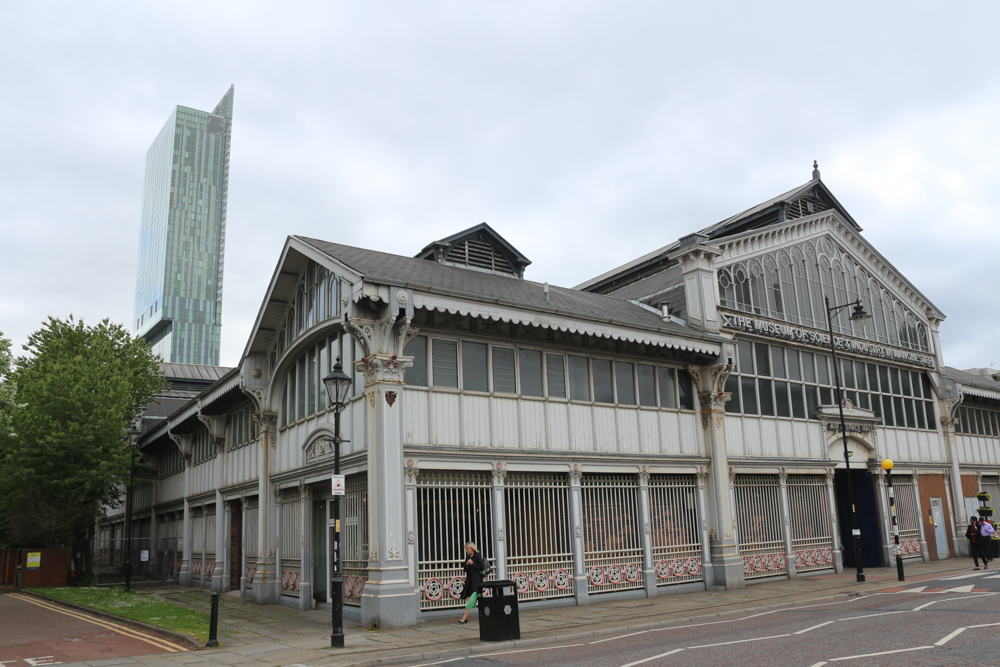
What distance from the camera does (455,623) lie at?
15469mm

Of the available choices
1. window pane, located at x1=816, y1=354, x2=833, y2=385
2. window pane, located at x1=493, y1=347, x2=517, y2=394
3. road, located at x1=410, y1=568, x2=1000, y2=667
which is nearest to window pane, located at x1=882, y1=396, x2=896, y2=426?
window pane, located at x1=816, y1=354, x2=833, y2=385

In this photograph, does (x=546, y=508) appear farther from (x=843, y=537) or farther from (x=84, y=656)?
(x=843, y=537)

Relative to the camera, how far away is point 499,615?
13.0m

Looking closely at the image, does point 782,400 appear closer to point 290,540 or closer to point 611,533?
point 611,533

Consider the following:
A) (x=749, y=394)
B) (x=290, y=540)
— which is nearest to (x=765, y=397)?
(x=749, y=394)

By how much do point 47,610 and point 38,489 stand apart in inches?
425

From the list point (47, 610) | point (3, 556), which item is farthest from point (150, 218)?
point (47, 610)

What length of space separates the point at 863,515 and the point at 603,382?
13.4m

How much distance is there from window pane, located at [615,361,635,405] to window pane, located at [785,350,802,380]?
7361 millimetres

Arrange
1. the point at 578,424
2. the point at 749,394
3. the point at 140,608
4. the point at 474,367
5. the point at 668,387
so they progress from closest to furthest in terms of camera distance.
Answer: the point at 474,367, the point at 578,424, the point at 140,608, the point at 668,387, the point at 749,394

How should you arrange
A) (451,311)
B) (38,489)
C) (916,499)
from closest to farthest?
(451,311)
(916,499)
(38,489)

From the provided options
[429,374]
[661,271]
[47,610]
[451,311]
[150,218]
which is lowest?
[47,610]

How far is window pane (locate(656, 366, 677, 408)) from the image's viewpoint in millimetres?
21312

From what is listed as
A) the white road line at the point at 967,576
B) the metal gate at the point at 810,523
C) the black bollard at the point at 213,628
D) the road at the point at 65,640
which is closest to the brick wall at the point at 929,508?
the white road line at the point at 967,576
